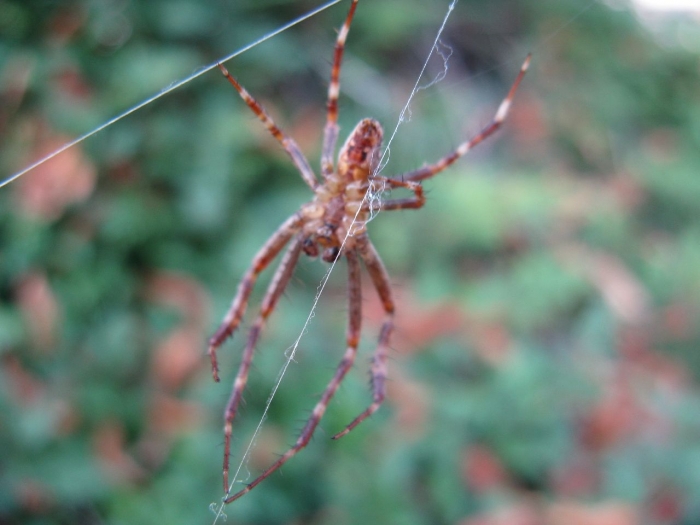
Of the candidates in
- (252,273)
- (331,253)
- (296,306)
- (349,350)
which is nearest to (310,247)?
(331,253)

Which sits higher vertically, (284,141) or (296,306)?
(296,306)

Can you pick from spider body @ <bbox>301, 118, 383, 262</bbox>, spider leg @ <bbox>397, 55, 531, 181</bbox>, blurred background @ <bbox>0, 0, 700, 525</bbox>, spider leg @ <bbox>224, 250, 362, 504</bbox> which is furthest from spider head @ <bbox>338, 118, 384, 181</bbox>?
blurred background @ <bbox>0, 0, 700, 525</bbox>

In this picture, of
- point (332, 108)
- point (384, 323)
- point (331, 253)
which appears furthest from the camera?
point (384, 323)

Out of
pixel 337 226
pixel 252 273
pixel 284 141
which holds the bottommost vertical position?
pixel 337 226

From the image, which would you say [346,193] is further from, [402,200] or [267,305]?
[267,305]

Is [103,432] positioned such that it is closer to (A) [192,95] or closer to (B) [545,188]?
(A) [192,95]

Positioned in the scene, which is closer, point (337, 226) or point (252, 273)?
point (337, 226)

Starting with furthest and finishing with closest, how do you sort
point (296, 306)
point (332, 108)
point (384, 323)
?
point (296, 306), point (384, 323), point (332, 108)
